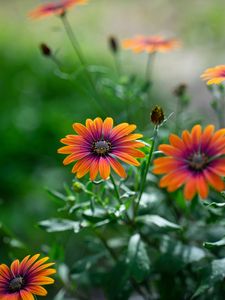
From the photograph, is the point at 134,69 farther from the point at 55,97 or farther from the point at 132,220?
the point at 132,220

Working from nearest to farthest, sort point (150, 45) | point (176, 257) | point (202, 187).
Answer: point (202, 187) < point (176, 257) < point (150, 45)

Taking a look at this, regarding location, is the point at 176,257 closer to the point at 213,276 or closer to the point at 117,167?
the point at 213,276

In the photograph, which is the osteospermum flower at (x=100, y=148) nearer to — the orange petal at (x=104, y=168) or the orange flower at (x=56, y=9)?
the orange petal at (x=104, y=168)

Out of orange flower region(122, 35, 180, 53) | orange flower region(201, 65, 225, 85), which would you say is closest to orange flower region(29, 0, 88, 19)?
orange flower region(122, 35, 180, 53)

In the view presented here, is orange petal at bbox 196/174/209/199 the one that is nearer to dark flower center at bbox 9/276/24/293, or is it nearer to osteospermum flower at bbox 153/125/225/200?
osteospermum flower at bbox 153/125/225/200

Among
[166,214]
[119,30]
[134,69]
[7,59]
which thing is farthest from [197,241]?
[119,30]

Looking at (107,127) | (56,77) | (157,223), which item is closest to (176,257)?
(157,223)
